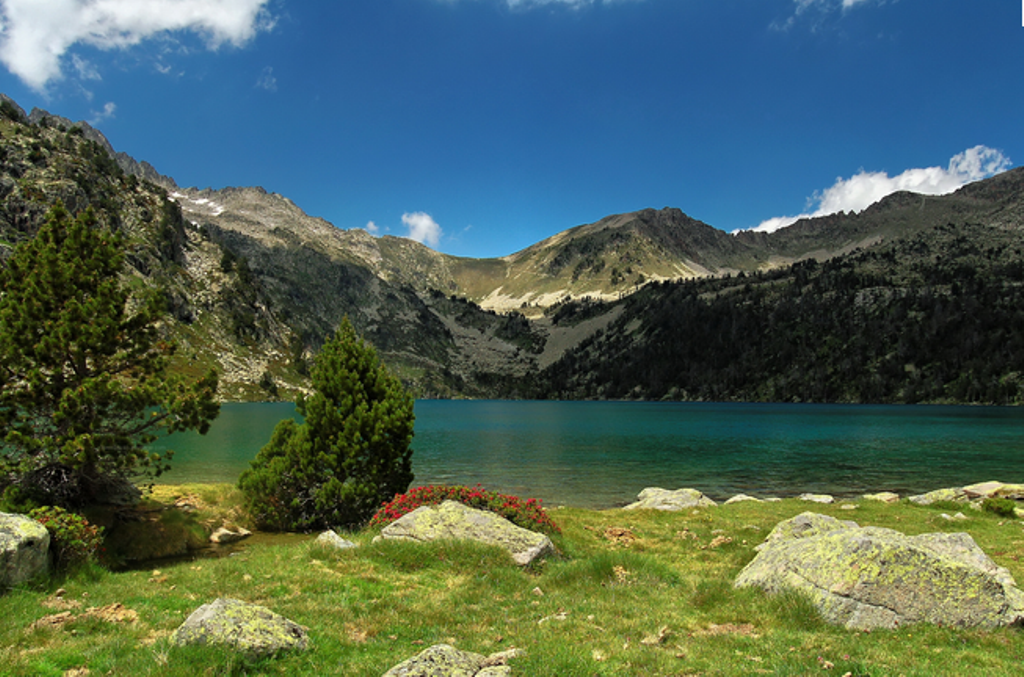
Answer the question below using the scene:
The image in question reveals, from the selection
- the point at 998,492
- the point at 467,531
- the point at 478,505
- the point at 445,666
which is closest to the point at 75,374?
the point at 478,505

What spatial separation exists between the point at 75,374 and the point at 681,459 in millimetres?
56891

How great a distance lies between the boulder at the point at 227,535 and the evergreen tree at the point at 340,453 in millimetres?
952

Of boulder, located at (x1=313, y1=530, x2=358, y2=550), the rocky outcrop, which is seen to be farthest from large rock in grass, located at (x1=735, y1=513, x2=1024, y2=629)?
the rocky outcrop

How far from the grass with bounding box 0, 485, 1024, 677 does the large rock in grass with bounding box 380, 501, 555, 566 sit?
0.61 metres

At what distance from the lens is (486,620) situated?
35.4 feet

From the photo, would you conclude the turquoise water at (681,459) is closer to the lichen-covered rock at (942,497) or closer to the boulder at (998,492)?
the boulder at (998,492)

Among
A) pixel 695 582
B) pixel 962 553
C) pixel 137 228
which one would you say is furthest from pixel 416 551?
pixel 137 228

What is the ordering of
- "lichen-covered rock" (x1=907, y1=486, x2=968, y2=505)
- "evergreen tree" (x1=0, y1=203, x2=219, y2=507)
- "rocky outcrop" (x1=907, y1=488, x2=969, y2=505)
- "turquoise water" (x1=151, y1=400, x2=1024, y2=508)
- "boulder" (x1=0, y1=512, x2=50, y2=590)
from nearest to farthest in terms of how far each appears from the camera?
"boulder" (x1=0, y1=512, x2=50, y2=590)
"evergreen tree" (x1=0, y1=203, x2=219, y2=507)
"rocky outcrop" (x1=907, y1=488, x2=969, y2=505)
"lichen-covered rock" (x1=907, y1=486, x2=968, y2=505)
"turquoise water" (x1=151, y1=400, x2=1024, y2=508)

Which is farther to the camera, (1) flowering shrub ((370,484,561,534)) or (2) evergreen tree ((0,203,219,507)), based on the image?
(1) flowering shrub ((370,484,561,534))

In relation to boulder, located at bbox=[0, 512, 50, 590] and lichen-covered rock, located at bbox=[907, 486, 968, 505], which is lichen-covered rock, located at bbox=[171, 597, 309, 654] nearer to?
boulder, located at bbox=[0, 512, 50, 590]

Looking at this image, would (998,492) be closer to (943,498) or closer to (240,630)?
(943,498)

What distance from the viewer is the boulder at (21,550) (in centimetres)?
1131

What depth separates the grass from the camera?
7898 millimetres

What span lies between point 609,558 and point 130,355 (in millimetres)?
19392
